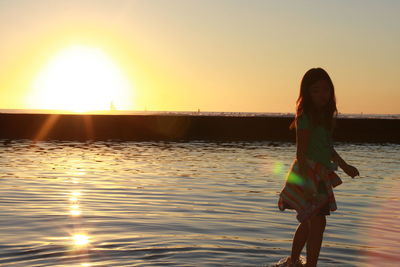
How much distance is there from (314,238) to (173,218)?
3.49 meters

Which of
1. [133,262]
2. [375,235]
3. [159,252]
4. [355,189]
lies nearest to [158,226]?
[159,252]

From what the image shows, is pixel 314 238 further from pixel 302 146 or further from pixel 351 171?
pixel 302 146

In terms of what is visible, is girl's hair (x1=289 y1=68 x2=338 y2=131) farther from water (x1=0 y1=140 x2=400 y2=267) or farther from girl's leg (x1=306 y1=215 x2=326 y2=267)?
water (x1=0 y1=140 x2=400 y2=267)

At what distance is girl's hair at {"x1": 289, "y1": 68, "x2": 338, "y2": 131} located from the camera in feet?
19.9

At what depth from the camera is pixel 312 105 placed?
6.11 metres

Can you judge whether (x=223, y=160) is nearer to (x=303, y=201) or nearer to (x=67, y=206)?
(x=67, y=206)

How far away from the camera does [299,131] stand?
6004 mm

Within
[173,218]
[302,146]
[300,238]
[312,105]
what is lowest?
[173,218]

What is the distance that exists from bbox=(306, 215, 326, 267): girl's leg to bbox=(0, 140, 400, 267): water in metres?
0.55

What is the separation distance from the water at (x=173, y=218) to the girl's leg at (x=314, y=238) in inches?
21.7

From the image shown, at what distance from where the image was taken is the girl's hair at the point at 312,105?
6.07 meters

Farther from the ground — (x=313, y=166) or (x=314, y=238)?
(x=313, y=166)

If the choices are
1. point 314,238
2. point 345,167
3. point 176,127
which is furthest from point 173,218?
point 176,127

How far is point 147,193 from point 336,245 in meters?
5.08
